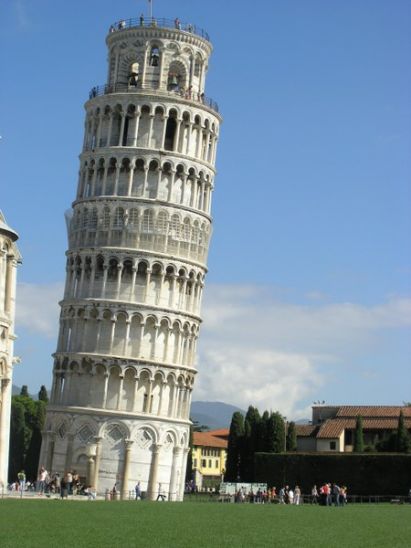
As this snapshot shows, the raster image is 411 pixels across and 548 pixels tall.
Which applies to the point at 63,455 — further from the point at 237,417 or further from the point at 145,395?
the point at 237,417

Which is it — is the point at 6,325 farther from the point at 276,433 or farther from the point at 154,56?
the point at 276,433

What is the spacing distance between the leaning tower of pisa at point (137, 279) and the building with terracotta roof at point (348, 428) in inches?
1246

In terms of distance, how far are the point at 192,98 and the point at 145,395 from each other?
20.5 m

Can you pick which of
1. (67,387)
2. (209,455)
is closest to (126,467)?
(67,387)

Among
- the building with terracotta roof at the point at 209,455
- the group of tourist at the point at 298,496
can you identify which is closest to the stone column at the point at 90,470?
the group of tourist at the point at 298,496

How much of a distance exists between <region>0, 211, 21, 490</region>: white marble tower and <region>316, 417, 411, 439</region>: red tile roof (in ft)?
169

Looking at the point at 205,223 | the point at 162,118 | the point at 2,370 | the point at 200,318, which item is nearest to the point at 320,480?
the point at 200,318

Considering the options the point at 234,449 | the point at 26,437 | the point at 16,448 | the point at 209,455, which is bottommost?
the point at 16,448

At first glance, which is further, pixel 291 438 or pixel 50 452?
pixel 291 438

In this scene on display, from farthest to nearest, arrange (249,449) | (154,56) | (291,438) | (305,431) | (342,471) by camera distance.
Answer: (305,431) → (291,438) → (249,449) → (342,471) → (154,56)

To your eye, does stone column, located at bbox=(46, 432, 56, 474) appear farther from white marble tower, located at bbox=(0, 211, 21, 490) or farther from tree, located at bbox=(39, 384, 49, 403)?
tree, located at bbox=(39, 384, 49, 403)

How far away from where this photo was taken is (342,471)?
78250mm

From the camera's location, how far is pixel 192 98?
7294 cm

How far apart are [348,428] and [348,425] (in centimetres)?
44
